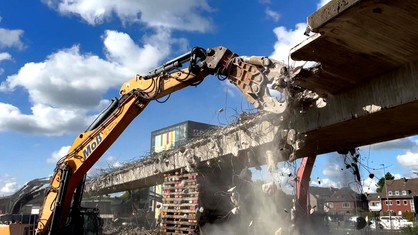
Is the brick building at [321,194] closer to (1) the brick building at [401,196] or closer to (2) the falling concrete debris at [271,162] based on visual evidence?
(2) the falling concrete debris at [271,162]

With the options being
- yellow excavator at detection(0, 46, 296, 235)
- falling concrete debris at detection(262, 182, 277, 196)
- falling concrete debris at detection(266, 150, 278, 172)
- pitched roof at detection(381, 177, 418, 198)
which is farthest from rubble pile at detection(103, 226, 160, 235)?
pitched roof at detection(381, 177, 418, 198)

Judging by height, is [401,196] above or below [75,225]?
above

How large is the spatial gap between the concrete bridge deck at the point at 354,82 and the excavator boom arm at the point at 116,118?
1888 mm

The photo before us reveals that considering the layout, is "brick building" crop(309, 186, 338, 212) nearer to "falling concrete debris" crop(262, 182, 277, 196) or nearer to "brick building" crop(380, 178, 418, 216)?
"falling concrete debris" crop(262, 182, 277, 196)

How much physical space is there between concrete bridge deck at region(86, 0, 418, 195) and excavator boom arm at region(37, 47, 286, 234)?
6.20ft

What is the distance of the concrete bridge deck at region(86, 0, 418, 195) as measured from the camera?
4.01m

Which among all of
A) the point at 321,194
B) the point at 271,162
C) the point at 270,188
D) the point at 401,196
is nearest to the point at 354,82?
the point at 271,162

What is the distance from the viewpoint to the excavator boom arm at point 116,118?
782 cm

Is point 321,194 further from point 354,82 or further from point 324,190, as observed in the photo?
point 354,82

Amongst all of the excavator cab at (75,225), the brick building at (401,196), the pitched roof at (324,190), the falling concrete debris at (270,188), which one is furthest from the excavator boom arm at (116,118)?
the brick building at (401,196)

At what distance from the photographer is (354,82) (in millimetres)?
5953

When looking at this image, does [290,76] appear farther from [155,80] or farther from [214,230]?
[214,230]

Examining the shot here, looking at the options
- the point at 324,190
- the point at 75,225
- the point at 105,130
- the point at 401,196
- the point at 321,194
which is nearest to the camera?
the point at 105,130

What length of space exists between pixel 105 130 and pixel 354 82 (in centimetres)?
635
